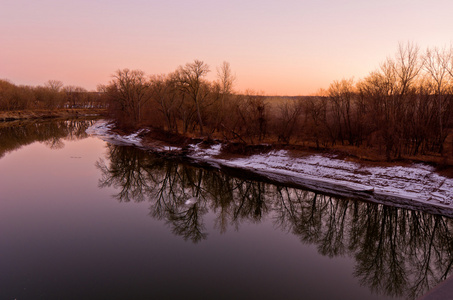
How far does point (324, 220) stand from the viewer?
16125 mm

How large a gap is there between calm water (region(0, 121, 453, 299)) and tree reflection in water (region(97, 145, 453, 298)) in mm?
71

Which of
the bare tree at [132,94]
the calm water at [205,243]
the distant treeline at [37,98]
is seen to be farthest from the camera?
the distant treeline at [37,98]

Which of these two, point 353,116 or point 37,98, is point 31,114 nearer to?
point 37,98

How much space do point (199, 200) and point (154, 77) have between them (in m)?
47.5

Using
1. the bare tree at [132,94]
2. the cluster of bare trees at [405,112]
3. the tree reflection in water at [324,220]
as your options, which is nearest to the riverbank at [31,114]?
the bare tree at [132,94]

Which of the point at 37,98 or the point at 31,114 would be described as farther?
the point at 37,98

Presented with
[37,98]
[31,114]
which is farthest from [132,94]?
[37,98]

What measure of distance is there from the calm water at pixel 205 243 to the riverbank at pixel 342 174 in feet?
5.47

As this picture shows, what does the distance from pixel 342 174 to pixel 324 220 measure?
27.4 ft

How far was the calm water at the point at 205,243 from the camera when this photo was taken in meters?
9.60

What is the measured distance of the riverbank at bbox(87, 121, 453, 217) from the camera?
59.6 ft

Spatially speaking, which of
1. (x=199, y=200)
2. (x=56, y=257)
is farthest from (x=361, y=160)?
(x=56, y=257)

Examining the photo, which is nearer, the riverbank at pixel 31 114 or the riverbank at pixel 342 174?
the riverbank at pixel 342 174

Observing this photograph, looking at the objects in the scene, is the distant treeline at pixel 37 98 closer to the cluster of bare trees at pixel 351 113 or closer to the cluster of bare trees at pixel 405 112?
the cluster of bare trees at pixel 351 113
